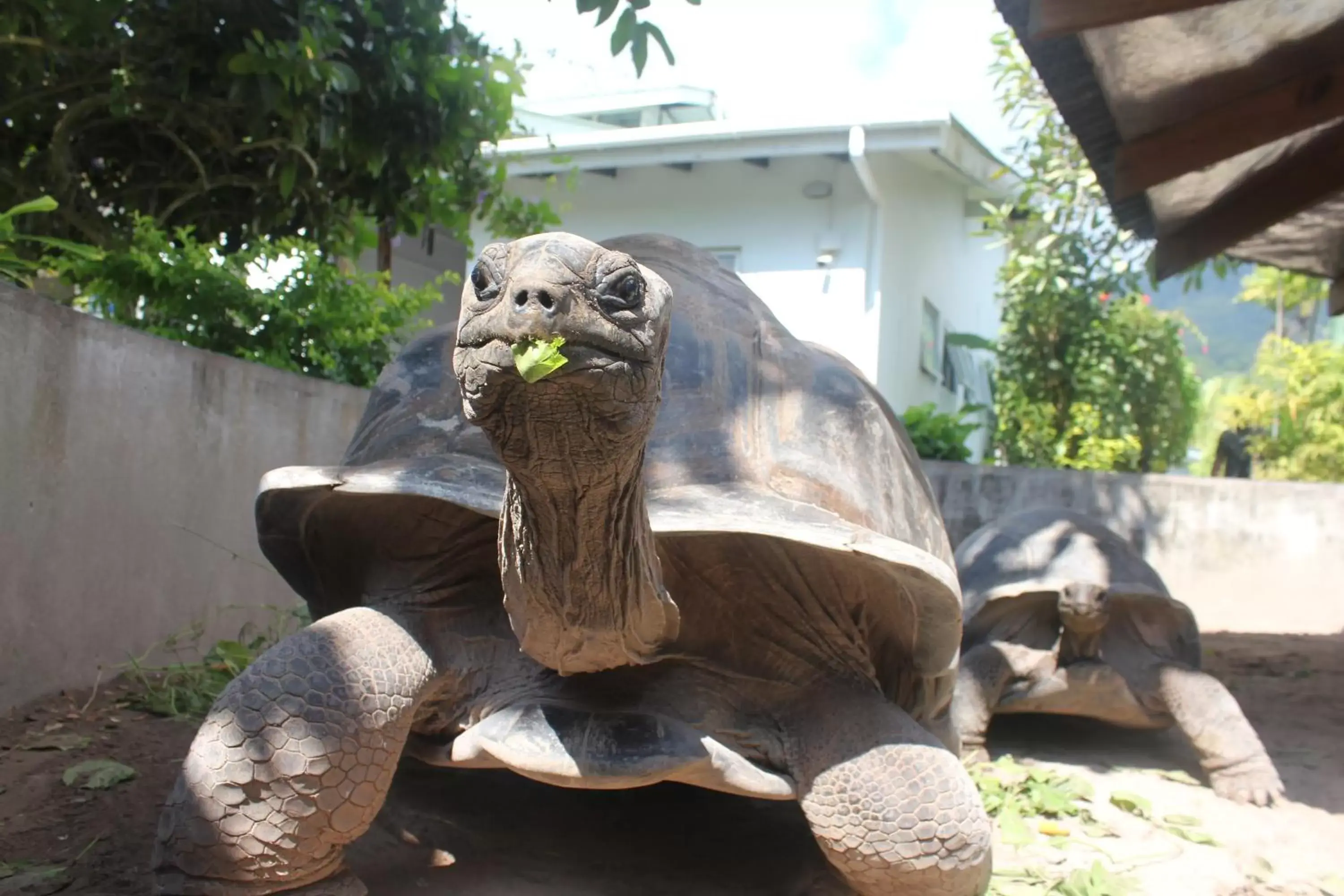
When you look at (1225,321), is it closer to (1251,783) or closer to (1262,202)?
(1262,202)

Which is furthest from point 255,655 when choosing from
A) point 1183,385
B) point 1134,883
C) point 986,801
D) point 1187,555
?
point 1183,385

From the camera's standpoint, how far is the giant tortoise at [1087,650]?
13.0ft

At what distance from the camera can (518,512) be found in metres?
1.79

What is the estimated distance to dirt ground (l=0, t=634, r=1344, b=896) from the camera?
7.29ft

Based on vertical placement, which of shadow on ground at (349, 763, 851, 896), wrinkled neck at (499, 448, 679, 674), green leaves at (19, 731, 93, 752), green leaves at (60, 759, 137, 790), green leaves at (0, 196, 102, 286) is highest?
green leaves at (0, 196, 102, 286)

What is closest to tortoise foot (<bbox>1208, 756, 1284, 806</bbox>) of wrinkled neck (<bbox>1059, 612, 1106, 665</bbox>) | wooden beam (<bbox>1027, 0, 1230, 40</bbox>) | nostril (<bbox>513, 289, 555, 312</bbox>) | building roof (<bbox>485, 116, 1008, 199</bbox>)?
wrinkled neck (<bbox>1059, 612, 1106, 665</bbox>)

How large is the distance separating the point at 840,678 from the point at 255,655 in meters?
2.06

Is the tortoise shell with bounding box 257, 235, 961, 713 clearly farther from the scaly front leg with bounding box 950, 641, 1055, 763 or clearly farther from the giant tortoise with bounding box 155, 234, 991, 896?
the scaly front leg with bounding box 950, 641, 1055, 763

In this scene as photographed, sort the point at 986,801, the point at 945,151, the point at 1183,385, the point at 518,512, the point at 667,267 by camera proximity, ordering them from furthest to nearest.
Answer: the point at 1183,385, the point at 945,151, the point at 986,801, the point at 667,267, the point at 518,512

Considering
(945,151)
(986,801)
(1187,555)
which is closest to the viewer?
(986,801)

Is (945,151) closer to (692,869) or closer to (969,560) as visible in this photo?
(969,560)

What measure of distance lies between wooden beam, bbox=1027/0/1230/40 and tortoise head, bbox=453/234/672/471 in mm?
1897

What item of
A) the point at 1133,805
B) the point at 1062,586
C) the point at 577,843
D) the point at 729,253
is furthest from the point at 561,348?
the point at 729,253

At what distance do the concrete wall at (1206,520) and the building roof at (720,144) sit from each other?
2.84 m
